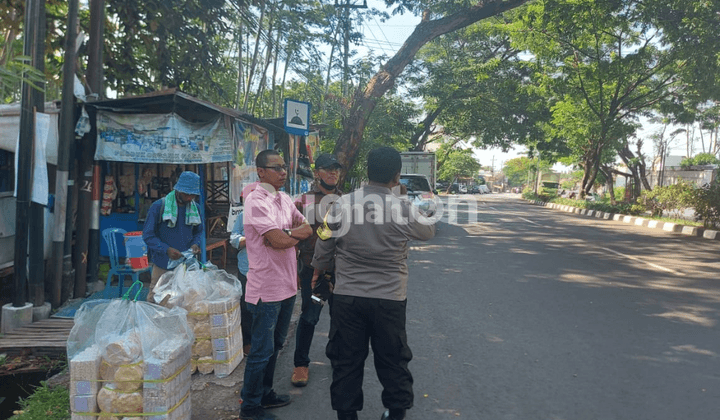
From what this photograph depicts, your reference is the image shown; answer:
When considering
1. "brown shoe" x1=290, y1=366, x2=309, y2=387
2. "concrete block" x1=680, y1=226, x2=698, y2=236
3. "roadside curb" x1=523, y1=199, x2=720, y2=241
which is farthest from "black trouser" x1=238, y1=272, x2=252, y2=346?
"concrete block" x1=680, y1=226, x2=698, y2=236

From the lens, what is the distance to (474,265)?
28.7 feet

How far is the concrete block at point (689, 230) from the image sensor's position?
14641 mm

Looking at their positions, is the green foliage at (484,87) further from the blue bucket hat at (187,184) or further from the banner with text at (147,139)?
the blue bucket hat at (187,184)

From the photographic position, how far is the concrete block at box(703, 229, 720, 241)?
537 inches

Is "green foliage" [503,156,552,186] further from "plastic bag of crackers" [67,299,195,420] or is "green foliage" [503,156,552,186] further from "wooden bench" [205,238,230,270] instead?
"plastic bag of crackers" [67,299,195,420]

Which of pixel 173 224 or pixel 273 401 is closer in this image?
pixel 273 401

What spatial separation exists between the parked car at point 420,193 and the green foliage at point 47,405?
10771 mm

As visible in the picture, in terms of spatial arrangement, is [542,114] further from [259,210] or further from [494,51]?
[259,210]

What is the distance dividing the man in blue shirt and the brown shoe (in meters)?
1.37

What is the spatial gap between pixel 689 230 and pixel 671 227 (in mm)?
1038

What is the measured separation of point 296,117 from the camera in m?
6.88

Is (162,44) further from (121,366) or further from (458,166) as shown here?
(458,166)

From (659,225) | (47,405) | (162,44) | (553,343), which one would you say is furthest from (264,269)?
(659,225)

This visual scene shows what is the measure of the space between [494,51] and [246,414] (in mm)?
24475
